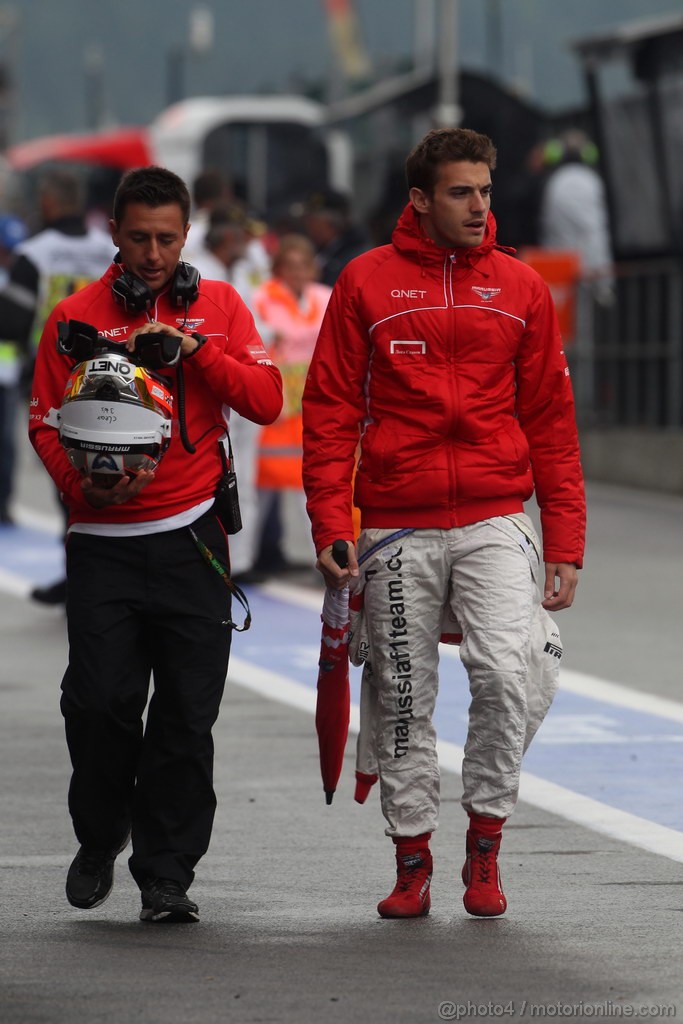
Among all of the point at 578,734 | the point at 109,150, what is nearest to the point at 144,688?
the point at 578,734

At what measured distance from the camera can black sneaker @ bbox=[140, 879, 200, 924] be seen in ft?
19.0

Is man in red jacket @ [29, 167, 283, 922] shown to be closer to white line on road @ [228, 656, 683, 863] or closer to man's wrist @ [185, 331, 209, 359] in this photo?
man's wrist @ [185, 331, 209, 359]

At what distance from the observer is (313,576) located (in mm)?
13594

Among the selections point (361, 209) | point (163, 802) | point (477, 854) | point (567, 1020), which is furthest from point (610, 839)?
point (361, 209)

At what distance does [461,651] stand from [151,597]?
779 millimetres

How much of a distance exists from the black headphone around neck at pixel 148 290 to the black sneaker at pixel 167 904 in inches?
56.3

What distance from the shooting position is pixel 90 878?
593 centimetres

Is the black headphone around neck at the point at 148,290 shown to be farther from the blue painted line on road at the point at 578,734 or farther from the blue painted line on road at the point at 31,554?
the blue painted line on road at the point at 31,554

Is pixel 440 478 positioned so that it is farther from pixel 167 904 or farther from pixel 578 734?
pixel 578 734

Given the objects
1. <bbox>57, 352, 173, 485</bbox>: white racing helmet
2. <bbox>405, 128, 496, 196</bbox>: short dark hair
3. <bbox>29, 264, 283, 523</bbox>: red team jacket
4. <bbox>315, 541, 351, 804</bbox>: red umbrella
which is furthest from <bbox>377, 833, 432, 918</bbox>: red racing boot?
<bbox>405, 128, 496, 196</bbox>: short dark hair

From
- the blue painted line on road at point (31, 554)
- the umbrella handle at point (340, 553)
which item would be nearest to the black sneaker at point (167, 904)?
the umbrella handle at point (340, 553)

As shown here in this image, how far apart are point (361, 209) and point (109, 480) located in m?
28.8

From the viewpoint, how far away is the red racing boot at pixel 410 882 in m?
5.86

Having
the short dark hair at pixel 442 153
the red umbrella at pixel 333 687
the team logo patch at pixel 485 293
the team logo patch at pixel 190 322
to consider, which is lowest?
the red umbrella at pixel 333 687
